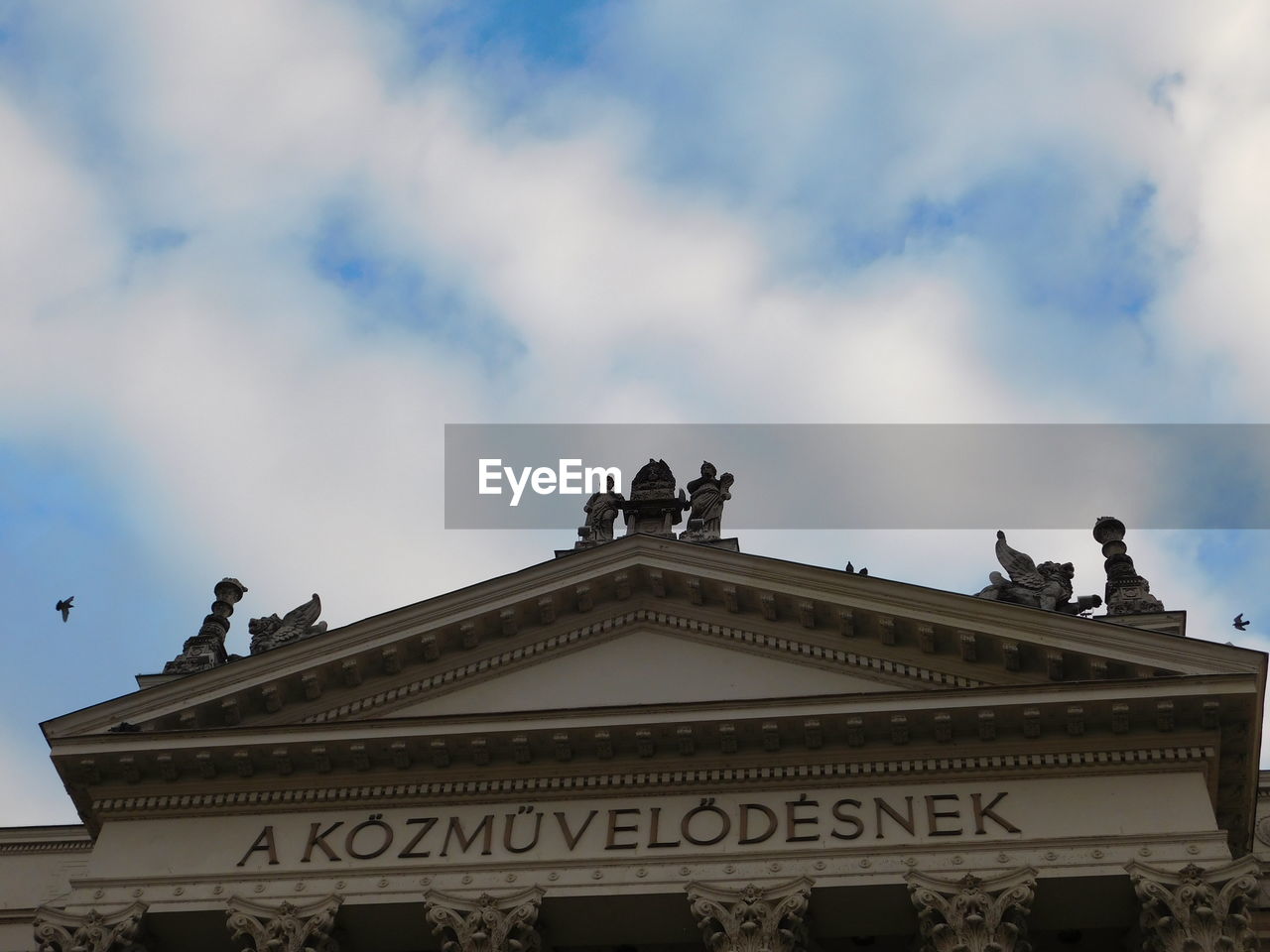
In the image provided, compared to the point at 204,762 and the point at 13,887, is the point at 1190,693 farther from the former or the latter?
the point at 13,887

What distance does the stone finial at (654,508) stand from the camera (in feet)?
83.8

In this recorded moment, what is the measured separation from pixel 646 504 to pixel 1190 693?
9.43 metres

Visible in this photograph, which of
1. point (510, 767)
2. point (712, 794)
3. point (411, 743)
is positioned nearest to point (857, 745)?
point (712, 794)

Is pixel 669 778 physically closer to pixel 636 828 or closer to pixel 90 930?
pixel 636 828

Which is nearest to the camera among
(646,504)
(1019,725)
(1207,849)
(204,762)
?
(1207,849)

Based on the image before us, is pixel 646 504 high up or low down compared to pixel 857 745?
up

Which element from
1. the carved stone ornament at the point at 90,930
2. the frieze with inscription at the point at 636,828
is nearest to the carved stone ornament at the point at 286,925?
the frieze with inscription at the point at 636,828

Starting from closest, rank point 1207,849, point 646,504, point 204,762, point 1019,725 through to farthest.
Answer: point 1207,849 < point 1019,725 < point 204,762 < point 646,504

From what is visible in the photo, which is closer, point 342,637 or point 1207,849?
point 1207,849

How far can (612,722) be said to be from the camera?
2089 cm

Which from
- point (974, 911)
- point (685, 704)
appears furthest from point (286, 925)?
point (974, 911)

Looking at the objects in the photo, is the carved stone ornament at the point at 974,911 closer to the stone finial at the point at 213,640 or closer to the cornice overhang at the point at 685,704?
the cornice overhang at the point at 685,704

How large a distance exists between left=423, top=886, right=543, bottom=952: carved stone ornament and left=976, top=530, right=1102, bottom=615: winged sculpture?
794cm

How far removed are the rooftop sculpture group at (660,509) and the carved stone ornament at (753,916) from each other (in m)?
7.02
